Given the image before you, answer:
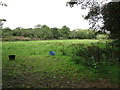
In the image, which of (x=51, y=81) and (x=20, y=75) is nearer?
(x=51, y=81)

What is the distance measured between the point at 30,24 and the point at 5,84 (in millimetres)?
35765

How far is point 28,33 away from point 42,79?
1100 inches

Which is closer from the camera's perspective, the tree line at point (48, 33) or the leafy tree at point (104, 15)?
the leafy tree at point (104, 15)

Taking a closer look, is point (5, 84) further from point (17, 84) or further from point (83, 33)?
point (83, 33)

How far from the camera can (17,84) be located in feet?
11.0

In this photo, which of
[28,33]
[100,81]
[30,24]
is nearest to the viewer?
[100,81]

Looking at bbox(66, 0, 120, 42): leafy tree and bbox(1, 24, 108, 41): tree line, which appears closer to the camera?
bbox(66, 0, 120, 42): leafy tree

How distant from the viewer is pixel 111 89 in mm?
3123

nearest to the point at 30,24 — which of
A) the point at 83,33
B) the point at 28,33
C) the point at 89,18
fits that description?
the point at 28,33

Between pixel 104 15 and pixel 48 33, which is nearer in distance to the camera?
pixel 104 15

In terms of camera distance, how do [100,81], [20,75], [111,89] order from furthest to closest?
[20,75] → [100,81] → [111,89]

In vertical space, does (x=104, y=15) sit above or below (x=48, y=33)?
below

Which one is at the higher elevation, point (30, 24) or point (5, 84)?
point (30, 24)

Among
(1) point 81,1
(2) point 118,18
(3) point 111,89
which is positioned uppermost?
(1) point 81,1
